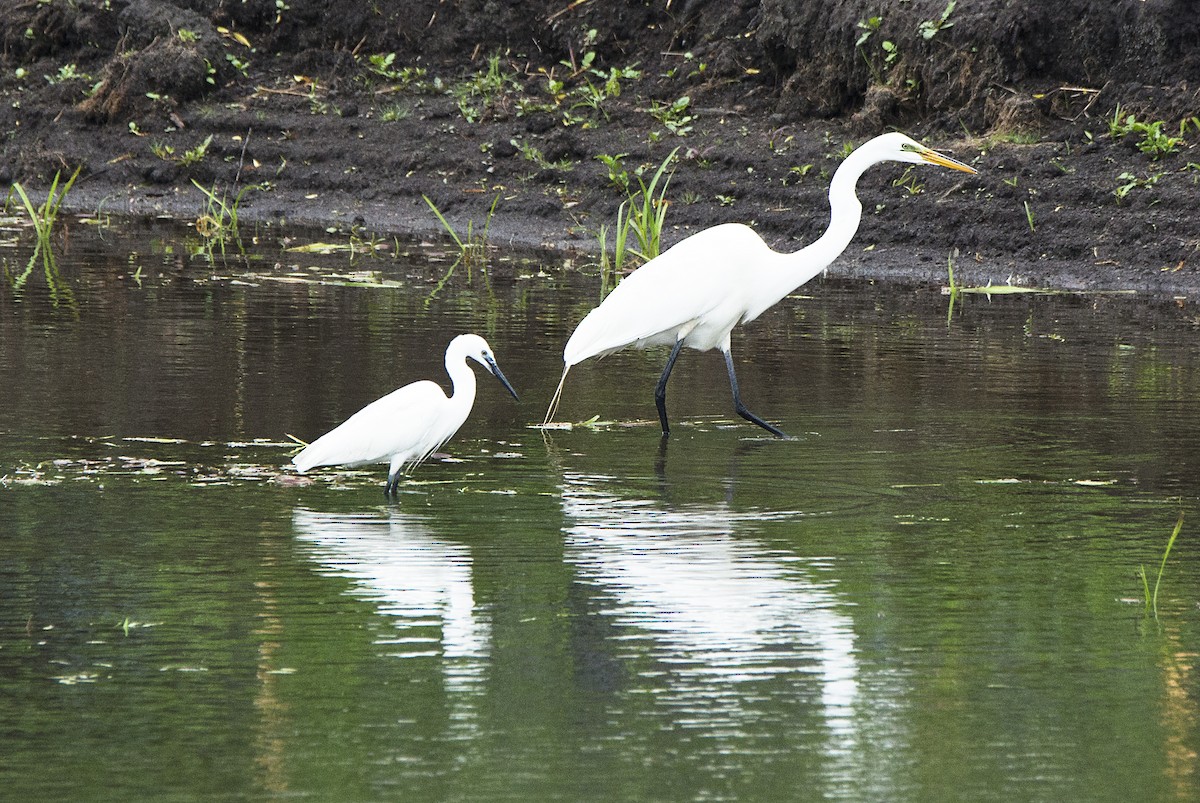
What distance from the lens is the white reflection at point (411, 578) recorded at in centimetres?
496

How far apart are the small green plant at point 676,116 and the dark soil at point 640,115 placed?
0.07 meters

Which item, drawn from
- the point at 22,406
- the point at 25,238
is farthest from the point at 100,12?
the point at 22,406

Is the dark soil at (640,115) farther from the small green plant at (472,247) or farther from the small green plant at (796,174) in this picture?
the small green plant at (472,247)

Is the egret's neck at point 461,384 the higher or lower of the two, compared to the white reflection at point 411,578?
higher

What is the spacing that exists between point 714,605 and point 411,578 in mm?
988

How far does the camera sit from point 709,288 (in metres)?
8.74

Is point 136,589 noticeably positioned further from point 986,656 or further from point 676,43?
point 676,43

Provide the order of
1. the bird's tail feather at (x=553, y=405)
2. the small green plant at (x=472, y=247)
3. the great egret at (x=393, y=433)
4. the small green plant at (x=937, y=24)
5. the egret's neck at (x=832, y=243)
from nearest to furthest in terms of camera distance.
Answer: the great egret at (x=393, y=433), the bird's tail feather at (x=553, y=405), the egret's neck at (x=832, y=243), the small green plant at (x=472, y=247), the small green plant at (x=937, y=24)

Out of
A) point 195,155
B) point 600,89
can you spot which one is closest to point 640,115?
point 600,89

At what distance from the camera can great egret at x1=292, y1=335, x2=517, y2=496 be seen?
6758mm

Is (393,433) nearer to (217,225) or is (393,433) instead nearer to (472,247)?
(472,247)

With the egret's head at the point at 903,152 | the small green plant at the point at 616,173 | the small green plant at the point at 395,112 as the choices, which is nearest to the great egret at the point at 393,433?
the egret's head at the point at 903,152

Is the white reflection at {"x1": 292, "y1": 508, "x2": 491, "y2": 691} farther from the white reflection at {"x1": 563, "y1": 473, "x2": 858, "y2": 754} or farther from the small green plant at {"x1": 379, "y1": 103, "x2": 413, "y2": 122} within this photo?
the small green plant at {"x1": 379, "y1": 103, "x2": 413, "y2": 122}

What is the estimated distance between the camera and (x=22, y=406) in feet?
26.9
